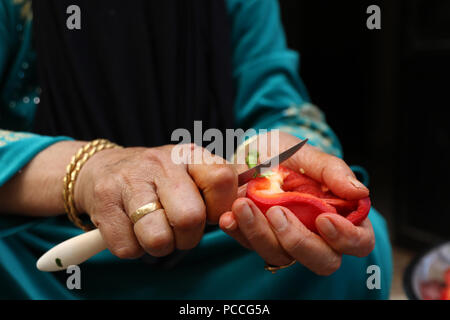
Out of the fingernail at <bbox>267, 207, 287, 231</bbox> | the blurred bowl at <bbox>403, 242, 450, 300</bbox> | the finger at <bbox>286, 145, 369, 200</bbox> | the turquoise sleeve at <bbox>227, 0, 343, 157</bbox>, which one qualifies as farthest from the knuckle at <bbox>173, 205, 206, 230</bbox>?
the blurred bowl at <bbox>403, 242, 450, 300</bbox>

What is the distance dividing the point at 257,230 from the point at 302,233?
0.07 metres

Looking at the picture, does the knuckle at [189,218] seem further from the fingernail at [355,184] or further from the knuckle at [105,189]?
the fingernail at [355,184]

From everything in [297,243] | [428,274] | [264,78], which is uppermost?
[264,78]

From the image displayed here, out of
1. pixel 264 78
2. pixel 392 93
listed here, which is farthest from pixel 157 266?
pixel 392 93

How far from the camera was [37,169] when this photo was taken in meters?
0.71

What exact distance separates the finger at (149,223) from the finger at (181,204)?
0.01 meters

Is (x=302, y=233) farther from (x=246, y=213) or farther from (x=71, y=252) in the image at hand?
(x=71, y=252)

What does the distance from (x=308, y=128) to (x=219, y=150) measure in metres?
0.22

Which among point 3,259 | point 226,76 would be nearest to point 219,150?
point 226,76

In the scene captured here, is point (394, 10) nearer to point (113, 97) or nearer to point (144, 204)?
point (113, 97)

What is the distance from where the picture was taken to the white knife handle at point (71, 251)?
58 centimetres

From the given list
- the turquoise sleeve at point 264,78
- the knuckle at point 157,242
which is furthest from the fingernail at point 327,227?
the turquoise sleeve at point 264,78

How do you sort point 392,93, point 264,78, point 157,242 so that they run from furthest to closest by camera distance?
point 392,93 < point 264,78 < point 157,242

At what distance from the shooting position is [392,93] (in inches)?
149
